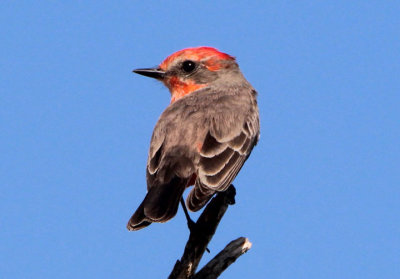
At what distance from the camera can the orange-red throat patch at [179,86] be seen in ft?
27.9

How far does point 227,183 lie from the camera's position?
6.52 metres

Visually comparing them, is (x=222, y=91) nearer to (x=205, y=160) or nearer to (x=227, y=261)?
(x=205, y=160)

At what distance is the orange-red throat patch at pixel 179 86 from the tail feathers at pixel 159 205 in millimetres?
2249

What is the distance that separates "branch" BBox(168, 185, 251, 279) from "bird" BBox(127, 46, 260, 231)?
13 cm

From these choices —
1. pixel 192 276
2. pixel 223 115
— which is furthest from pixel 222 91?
pixel 192 276

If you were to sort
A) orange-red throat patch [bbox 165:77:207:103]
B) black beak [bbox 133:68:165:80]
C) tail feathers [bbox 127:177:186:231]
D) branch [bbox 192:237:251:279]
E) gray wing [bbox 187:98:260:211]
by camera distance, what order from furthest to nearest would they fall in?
black beak [bbox 133:68:165:80], orange-red throat patch [bbox 165:77:207:103], gray wing [bbox 187:98:260:211], tail feathers [bbox 127:177:186:231], branch [bbox 192:237:251:279]

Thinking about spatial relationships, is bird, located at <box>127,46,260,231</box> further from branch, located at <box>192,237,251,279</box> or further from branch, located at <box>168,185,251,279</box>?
branch, located at <box>192,237,251,279</box>

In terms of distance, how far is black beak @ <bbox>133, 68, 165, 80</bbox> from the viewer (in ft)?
28.5

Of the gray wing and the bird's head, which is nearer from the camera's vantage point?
the gray wing

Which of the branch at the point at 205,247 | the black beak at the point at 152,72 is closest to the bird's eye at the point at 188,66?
the black beak at the point at 152,72

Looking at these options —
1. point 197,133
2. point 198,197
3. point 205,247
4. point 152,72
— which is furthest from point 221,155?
point 152,72

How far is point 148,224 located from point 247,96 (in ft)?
8.93

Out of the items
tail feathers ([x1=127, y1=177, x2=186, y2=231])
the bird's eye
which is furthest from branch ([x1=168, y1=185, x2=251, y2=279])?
the bird's eye

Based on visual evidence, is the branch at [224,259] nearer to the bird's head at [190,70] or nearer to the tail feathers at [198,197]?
the tail feathers at [198,197]
